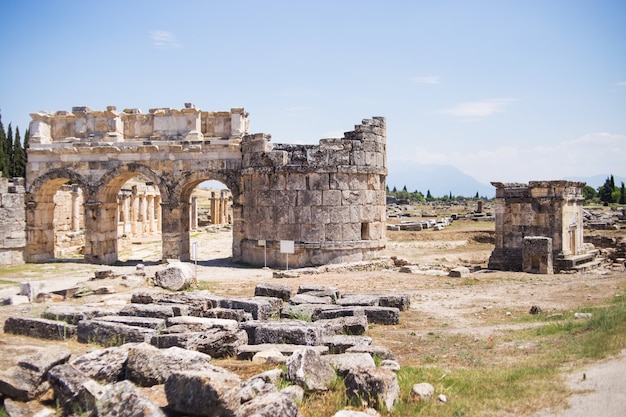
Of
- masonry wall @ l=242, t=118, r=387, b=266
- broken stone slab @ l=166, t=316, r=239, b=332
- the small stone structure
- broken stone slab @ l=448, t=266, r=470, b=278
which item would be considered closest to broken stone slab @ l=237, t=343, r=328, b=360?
broken stone slab @ l=166, t=316, r=239, b=332

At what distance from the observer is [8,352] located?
7.78 m

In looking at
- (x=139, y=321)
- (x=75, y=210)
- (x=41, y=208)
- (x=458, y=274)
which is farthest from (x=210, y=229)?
(x=139, y=321)

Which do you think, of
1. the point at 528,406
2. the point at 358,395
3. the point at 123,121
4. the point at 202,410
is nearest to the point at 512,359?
the point at 528,406

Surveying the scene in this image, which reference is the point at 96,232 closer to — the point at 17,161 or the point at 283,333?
the point at 283,333

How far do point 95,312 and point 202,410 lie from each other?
5227 mm

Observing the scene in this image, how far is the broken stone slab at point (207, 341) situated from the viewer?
8.38 meters

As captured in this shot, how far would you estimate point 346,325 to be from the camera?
10.1 m

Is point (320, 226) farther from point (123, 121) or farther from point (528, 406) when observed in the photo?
point (528, 406)

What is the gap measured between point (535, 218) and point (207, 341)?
553 inches

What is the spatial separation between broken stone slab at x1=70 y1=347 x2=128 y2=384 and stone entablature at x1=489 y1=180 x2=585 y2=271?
1528 centimetres

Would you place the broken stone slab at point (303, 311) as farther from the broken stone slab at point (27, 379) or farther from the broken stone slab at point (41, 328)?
the broken stone slab at point (27, 379)

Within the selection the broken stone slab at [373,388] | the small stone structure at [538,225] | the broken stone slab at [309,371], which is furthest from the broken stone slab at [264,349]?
the small stone structure at [538,225]

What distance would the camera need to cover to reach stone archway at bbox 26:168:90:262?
22.1m

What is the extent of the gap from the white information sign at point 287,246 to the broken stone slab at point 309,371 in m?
11.3
